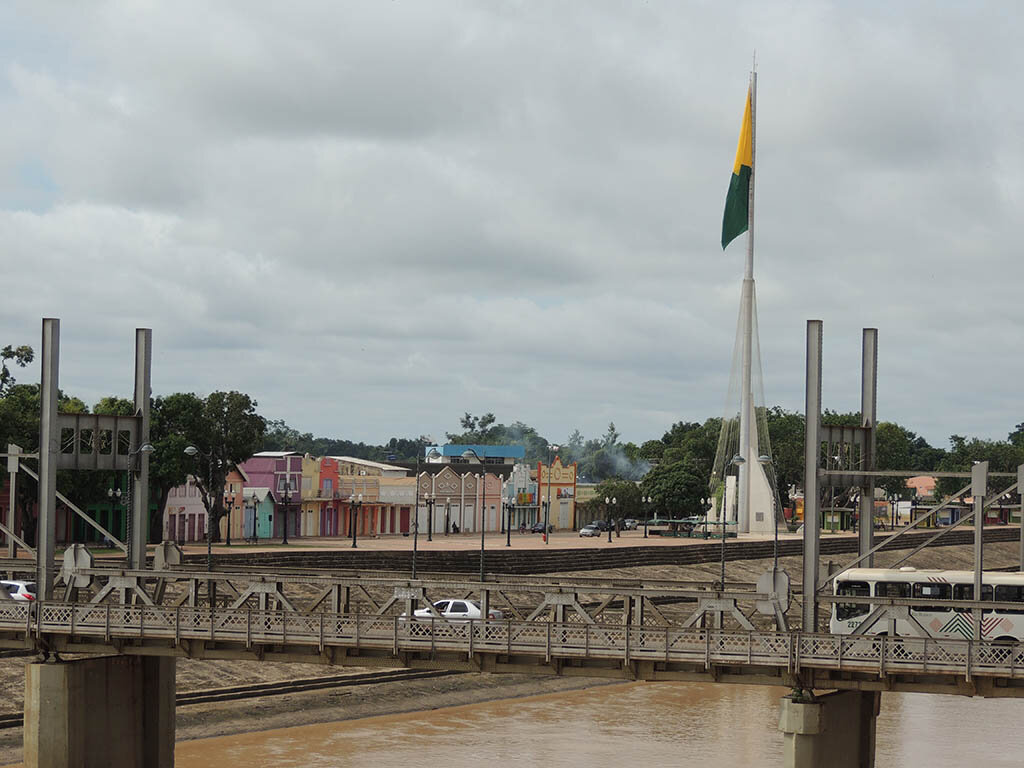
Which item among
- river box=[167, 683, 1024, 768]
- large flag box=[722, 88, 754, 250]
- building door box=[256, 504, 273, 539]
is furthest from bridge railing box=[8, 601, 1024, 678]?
large flag box=[722, 88, 754, 250]

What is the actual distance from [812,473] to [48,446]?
18.9 meters

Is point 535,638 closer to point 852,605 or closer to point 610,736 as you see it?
point 852,605

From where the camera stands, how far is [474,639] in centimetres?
3266

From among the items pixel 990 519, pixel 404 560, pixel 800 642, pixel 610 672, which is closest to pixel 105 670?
pixel 610 672

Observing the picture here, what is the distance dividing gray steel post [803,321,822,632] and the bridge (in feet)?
0.13

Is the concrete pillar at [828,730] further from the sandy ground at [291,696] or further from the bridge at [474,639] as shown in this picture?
the sandy ground at [291,696]

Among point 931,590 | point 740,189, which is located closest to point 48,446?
point 931,590

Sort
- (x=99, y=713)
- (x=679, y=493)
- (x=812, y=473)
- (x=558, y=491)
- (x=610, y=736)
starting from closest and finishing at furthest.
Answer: (x=812, y=473), (x=99, y=713), (x=610, y=736), (x=679, y=493), (x=558, y=491)

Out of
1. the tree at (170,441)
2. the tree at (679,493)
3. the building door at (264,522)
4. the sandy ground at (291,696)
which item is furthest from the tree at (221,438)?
the tree at (679,493)

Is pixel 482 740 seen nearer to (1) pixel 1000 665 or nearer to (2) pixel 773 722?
(2) pixel 773 722

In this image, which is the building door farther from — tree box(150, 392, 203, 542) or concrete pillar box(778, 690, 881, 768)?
concrete pillar box(778, 690, 881, 768)

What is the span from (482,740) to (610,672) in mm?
18725

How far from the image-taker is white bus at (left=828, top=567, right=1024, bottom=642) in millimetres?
42531

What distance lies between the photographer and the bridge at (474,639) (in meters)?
31.0
